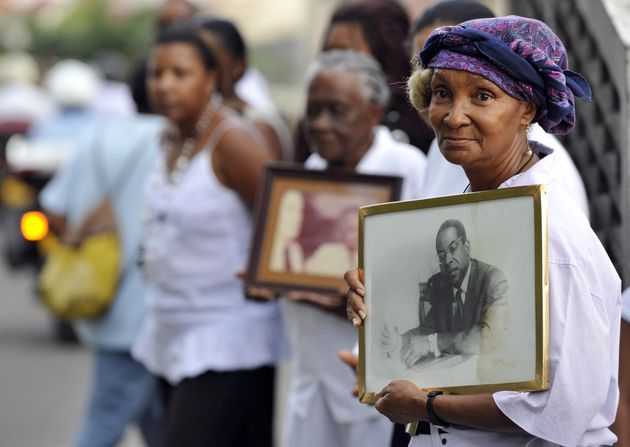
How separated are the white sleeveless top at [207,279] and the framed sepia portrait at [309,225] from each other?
555 mm

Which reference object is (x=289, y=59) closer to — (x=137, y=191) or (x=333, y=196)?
(x=137, y=191)

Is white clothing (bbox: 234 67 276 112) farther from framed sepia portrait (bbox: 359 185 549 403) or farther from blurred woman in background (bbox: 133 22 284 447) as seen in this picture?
framed sepia portrait (bbox: 359 185 549 403)

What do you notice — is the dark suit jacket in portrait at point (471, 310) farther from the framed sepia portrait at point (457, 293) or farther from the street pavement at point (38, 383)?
the street pavement at point (38, 383)

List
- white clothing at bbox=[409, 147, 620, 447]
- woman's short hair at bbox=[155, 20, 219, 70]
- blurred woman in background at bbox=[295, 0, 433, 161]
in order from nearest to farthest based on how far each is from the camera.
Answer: white clothing at bbox=[409, 147, 620, 447] < blurred woman in background at bbox=[295, 0, 433, 161] < woman's short hair at bbox=[155, 20, 219, 70]

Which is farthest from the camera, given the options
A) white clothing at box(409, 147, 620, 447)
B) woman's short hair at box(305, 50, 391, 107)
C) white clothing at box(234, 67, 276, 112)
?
white clothing at box(234, 67, 276, 112)

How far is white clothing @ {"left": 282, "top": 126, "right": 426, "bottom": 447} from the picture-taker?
4363mm

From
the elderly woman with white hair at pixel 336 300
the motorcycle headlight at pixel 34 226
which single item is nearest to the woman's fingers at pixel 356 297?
the elderly woman with white hair at pixel 336 300

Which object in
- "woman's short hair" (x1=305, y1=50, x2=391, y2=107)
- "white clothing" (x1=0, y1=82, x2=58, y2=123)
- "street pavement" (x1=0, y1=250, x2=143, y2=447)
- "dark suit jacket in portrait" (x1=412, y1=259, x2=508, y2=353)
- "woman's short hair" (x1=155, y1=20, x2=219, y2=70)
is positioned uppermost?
"white clothing" (x1=0, y1=82, x2=58, y2=123)

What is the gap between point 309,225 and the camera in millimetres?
4531

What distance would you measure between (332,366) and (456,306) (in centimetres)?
162

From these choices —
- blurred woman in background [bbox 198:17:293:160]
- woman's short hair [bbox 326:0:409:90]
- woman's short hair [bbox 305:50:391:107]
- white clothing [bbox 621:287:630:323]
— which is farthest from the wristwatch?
blurred woman in background [bbox 198:17:293:160]

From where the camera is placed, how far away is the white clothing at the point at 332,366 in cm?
436

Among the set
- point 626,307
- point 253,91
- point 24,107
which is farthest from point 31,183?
point 626,307

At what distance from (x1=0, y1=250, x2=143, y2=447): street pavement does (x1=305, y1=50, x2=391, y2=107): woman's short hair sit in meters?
4.20
